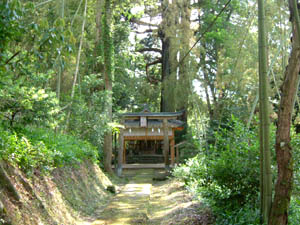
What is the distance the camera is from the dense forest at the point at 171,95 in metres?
3.73

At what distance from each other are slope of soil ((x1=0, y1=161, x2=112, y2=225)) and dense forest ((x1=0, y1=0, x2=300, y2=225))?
6.9 inches

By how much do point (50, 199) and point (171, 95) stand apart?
11335 millimetres

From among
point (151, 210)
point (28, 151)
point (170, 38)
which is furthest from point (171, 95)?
point (28, 151)

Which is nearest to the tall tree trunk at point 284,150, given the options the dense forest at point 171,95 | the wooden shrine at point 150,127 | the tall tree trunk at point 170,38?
the dense forest at point 171,95

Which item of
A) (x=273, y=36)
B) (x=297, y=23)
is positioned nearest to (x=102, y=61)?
(x=273, y=36)

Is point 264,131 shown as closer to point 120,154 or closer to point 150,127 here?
point 120,154

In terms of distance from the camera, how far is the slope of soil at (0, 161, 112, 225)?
386 cm

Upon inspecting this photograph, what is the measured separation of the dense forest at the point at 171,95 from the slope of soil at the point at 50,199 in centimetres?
17

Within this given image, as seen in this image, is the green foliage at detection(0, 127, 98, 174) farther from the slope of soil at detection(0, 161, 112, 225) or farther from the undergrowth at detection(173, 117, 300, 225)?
the undergrowth at detection(173, 117, 300, 225)

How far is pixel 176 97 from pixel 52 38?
12.2 meters

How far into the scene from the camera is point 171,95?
52.3ft

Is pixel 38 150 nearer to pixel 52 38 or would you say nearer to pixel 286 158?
pixel 52 38

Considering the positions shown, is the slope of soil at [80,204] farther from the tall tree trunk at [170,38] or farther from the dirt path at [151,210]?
the tall tree trunk at [170,38]

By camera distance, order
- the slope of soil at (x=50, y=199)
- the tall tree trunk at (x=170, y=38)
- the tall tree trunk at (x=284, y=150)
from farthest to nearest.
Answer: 1. the tall tree trunk at (x=170, y=38)
2. the slope of soil at (x=50, y=199)
3. the tall tree trunk at (x=284, y=150)
